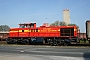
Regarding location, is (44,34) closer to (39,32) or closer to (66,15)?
(39,32)

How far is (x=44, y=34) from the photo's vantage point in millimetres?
30000

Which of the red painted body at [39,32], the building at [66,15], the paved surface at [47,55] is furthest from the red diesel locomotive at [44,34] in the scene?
the building at [66,15]

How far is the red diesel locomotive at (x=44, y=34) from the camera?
91.8ft

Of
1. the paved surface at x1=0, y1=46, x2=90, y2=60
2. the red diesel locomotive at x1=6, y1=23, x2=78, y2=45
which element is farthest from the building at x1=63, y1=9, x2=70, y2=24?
the paved surface at x1=0, y1=46, x2=90, y2=60

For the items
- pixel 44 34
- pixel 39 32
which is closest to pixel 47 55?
pixel 44 34

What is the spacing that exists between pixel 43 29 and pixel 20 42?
16.8ft

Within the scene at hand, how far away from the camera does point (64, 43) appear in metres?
27.8

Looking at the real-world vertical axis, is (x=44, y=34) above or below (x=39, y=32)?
below

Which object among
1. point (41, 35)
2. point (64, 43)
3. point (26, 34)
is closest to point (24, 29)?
point (26, 34)

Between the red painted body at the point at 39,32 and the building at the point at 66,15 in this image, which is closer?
the red painted body at the point at 39,32

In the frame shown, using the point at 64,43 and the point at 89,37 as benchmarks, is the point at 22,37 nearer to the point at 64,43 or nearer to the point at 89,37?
the point at 64,43

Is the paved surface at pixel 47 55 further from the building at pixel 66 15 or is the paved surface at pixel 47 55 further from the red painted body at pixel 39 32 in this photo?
the building at pixel 66 15

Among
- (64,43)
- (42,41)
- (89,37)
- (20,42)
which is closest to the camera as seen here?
(89,37)

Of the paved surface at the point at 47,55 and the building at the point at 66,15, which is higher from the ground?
the building at the point at 66,15
